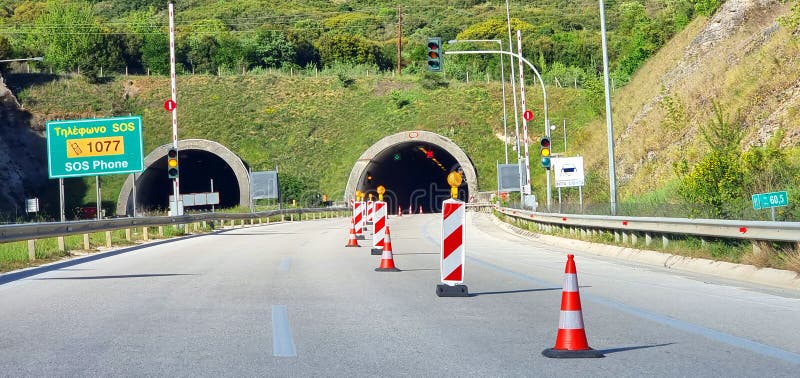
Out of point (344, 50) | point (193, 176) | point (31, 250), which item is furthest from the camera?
point (344, 50)

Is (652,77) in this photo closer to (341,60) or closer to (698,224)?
(698,224)

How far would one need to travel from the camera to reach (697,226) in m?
16.1

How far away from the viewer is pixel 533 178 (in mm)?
67438

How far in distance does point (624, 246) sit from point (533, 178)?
47658 millimetres

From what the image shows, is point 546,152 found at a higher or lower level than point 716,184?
higher

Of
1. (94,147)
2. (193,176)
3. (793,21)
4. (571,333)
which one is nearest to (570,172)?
(793,21)

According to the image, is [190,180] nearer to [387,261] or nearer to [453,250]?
[387,261]

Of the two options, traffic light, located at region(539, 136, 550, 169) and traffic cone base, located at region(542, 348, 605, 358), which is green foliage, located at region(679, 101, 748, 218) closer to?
traffic cone base, located at region(542, 348, 605, 358)

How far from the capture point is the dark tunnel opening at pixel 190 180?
62.6 metres

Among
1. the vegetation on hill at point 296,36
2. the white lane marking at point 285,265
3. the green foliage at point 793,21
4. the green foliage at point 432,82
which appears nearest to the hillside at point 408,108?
the green foliage at point 432,82

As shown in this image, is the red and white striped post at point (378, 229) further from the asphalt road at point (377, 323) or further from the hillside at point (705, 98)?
the hillside at point (705, 98)

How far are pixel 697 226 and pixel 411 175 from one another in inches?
2506

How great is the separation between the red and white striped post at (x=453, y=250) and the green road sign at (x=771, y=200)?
5.04m

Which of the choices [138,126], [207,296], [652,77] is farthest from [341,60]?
[207,296]
